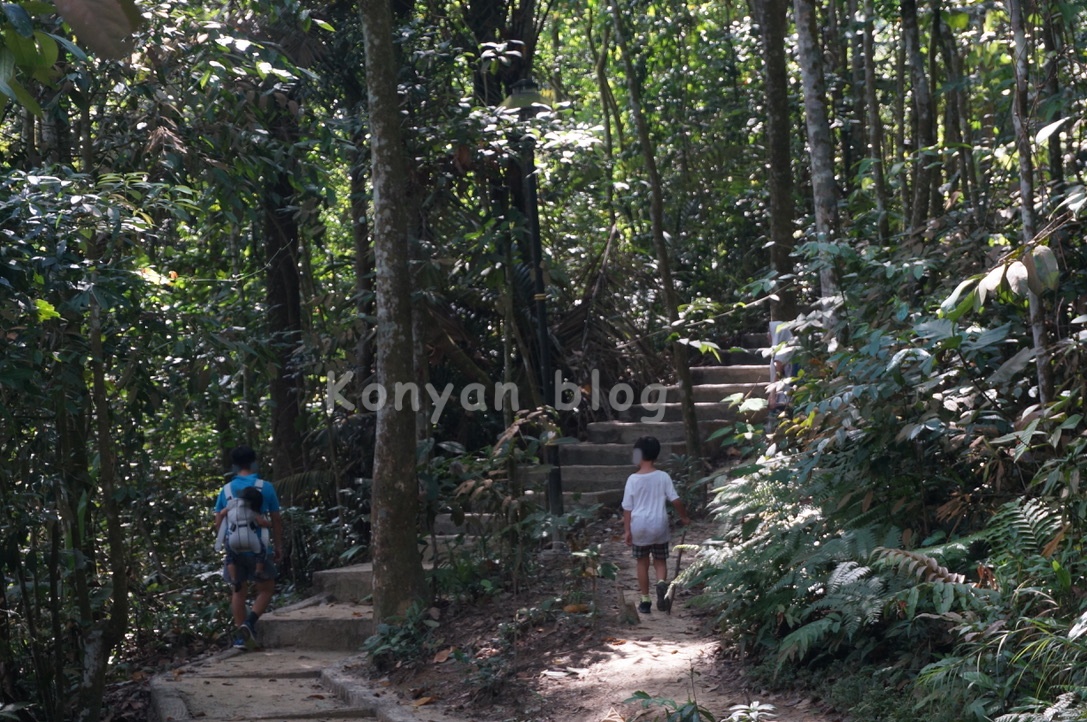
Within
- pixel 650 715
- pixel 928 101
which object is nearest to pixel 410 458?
pixel 650 715

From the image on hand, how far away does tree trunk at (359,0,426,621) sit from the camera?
7629 mm

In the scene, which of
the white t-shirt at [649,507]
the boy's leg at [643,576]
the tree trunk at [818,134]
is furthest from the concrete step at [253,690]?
the tree trunk at [818,134]

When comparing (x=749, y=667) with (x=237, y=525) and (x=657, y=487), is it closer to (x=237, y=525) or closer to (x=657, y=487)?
(x=657, y=487)

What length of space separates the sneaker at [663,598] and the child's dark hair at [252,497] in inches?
136

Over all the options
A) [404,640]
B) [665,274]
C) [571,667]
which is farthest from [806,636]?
[665,274]

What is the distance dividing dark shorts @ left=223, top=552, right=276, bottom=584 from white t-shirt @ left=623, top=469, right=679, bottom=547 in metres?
3.25

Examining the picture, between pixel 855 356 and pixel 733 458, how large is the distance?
595cm

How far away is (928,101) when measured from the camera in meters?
8.80

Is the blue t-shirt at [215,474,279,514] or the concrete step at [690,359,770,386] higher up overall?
the concrete step at [690,359,770,386]

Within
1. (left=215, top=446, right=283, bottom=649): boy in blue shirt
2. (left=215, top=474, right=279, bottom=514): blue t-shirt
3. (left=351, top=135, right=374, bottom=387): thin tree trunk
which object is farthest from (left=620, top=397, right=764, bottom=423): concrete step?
(left=215, top=446, right=283, bottom=649): boy in blue shirt

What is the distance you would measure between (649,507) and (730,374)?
5.96 meters

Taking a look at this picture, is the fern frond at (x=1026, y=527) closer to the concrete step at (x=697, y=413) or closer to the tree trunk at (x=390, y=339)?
the tree trunk at (x=390, y=339)

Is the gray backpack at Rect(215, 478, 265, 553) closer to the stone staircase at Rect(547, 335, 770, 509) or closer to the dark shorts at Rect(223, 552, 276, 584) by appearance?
the dark shorts at Rect(223, 552, 276, 584)

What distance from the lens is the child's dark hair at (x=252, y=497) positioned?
28.9 ft
